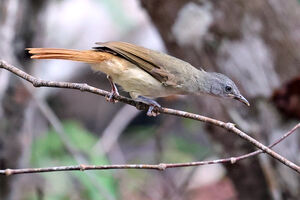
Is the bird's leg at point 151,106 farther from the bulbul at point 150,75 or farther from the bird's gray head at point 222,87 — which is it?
the bird's gray head at point 222,87

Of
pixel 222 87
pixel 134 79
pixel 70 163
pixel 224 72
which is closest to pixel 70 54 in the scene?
pixel 134 79

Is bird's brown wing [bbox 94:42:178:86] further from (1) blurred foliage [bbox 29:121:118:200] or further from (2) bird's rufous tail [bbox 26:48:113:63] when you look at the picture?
(1) blurred foliage [bbox 29:121:118:200]

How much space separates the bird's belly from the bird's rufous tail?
59 mm

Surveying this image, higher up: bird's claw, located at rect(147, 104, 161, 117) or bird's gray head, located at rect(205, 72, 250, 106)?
bird's gray head, located at rect(205, 72, 250, 106)

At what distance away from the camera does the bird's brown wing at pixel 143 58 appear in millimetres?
2830

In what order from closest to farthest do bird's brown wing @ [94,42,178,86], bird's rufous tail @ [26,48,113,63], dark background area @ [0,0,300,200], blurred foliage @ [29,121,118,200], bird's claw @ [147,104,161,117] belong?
bird's rufous tail @ [26,48,113,63] < bird's claw @ [147,104,161,117] < bird's brown wing @ [94,42,178,86] < dark background area @ [0,0,300,200] < blurred foliage @ [29,121,118,200]

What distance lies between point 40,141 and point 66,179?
528mm

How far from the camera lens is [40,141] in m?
5.07

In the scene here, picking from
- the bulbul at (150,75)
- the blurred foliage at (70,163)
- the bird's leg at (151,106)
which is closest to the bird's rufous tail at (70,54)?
the bulbul at (150,75)

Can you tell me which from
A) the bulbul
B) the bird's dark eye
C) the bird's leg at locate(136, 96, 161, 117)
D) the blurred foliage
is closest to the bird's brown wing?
the bulbul

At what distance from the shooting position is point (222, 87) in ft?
9.40

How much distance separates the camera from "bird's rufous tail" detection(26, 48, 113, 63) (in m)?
2.39

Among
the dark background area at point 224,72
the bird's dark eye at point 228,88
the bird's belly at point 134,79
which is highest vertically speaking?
the dark background area at point 224,72

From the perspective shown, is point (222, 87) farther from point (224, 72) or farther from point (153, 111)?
point (224, 72)
